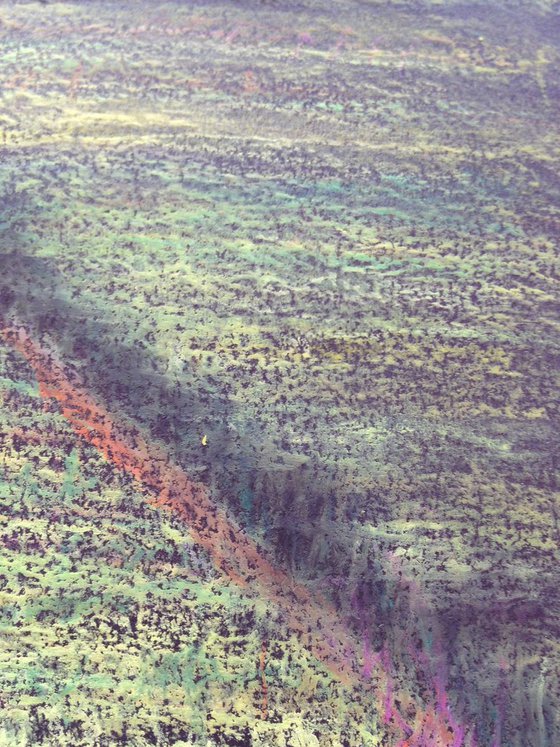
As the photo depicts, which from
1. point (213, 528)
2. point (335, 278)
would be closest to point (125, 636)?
point (213, 528)

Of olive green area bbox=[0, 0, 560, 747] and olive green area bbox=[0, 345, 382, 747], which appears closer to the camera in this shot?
olive green area bbox=[0, 345, 382, 747]

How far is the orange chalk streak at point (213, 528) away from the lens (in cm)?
145

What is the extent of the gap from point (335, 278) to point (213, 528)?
28.3 inches

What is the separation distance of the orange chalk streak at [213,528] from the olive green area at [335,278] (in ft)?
0.12

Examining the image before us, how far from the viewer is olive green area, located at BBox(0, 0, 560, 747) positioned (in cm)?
154

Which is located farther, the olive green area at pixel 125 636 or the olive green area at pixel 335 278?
the olive green area at pixel 335 278

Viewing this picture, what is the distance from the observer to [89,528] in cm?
153

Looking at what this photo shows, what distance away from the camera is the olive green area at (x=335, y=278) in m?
1.54

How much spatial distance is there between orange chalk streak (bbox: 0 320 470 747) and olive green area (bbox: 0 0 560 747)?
37 mm

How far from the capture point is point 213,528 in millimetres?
1571

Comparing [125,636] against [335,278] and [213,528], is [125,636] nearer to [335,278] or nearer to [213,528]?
[213,528]

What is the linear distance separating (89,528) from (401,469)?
27.5 inches

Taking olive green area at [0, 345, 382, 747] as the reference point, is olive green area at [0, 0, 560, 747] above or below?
above

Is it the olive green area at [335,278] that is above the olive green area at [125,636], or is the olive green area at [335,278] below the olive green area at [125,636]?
above
